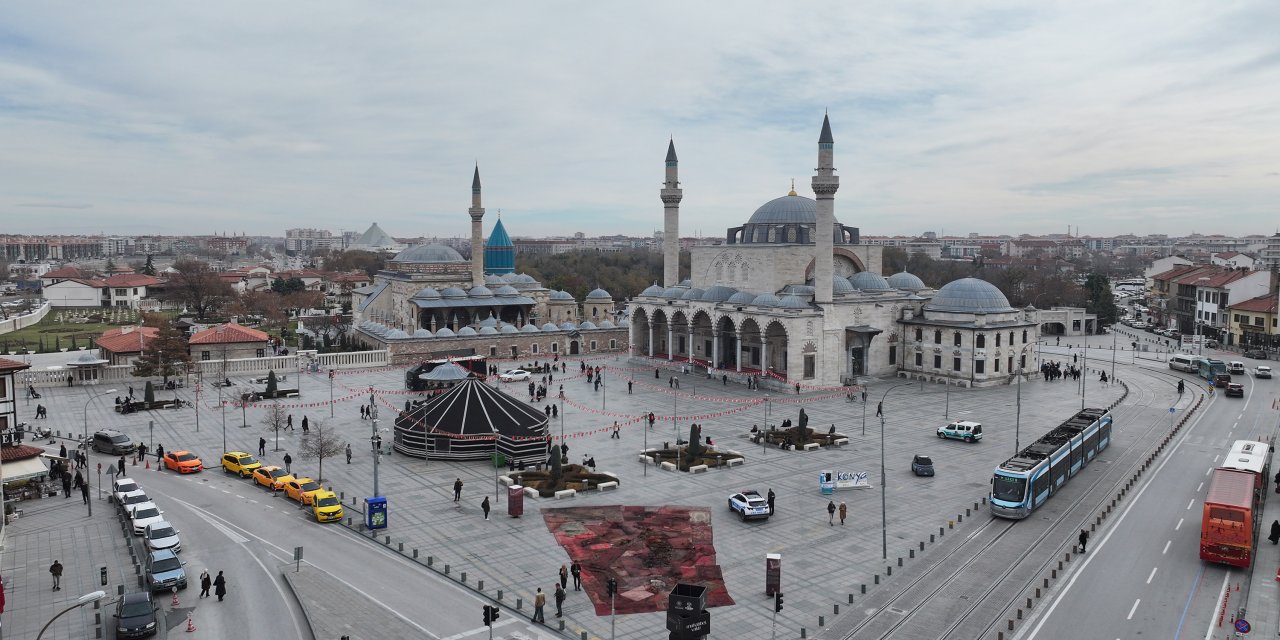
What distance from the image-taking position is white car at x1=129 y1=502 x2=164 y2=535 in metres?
23.6

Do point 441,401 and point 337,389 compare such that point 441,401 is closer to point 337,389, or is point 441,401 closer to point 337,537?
point 337,537

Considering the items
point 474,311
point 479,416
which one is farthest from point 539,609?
point 474,311

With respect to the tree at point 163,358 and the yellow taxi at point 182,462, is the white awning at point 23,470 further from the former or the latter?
the tree at point 163,358

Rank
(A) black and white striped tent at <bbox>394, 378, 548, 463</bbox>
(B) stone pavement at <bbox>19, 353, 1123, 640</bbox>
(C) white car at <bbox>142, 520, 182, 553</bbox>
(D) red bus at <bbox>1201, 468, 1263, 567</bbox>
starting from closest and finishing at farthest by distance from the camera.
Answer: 1. (D) red bus at <bbox>1201, 468, 1263, 567</bbox>
2. (B) stone pavement at <bbox>19, 353, 1123, 640</bbox>
3. (C) white car at <bbox>142, 520, 182, 553</bbox>
4. (A) black and white striped tent at <bbox>394, 378, 548, 463</bbox>

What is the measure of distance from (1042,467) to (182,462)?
29.9m

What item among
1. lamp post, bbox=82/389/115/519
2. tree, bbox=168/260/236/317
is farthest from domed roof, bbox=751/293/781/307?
tree, bbox=168/260/236/317

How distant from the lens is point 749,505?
25.5m

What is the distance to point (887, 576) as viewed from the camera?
21328mm

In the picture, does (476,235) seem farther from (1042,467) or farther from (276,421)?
(1042,467)

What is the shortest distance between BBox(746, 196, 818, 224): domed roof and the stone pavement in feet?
48.0

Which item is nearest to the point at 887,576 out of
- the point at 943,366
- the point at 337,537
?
the point at 337,537

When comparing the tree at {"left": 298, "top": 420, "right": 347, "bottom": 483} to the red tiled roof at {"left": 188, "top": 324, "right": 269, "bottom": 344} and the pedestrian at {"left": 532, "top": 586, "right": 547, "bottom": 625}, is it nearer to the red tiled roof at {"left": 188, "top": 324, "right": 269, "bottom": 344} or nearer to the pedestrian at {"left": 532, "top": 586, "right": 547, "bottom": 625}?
the pedestrian at {"left": 532, "top": 586, "right": 547, "bottom": 625}

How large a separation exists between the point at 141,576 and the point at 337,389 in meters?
29.8

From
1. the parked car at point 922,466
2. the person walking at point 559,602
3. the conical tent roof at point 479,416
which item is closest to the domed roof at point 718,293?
the conical tent roof at point 479,416
